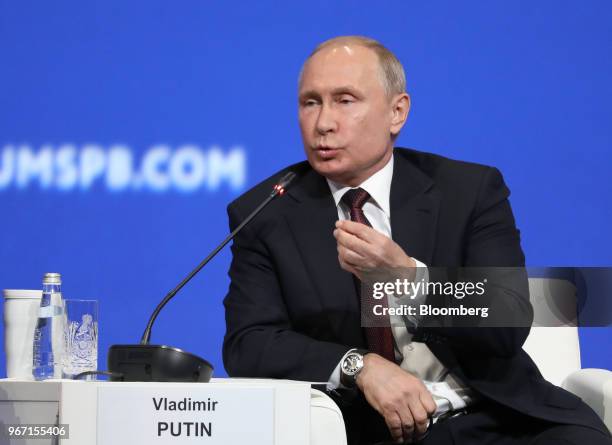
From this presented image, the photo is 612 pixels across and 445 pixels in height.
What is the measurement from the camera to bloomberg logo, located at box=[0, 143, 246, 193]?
2971 millimetres

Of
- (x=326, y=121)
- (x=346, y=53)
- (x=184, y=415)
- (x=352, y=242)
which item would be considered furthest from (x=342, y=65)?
(x=184, y=415)

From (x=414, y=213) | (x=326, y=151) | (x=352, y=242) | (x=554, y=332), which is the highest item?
(x=326, y=151)

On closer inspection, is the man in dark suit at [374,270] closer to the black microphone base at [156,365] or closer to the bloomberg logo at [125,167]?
the black microphone base at [156,365]

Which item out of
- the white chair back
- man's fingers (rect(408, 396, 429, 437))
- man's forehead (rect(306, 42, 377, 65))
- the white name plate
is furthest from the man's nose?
the white chair back

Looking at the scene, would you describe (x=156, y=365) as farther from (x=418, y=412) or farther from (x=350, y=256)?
(x=418, y=412)

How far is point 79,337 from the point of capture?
1.94 metres

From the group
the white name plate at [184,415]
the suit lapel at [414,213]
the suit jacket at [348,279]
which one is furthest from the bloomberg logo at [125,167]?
the white name plate at [184,415]

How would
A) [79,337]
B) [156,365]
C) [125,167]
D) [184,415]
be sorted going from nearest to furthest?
[184,415] < [156,365] < [79,337] < [125,167]

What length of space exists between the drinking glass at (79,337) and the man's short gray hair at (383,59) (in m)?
0.69

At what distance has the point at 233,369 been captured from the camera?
1.94m

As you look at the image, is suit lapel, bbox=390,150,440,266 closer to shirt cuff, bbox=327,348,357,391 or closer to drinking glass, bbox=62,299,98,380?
shirt cuff, bbox=327,348,357,391

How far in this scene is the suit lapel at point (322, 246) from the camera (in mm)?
1972

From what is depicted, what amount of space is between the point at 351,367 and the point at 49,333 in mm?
654

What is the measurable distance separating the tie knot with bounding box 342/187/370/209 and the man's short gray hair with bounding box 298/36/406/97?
9.2 inches
